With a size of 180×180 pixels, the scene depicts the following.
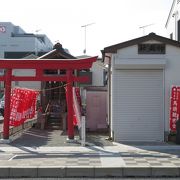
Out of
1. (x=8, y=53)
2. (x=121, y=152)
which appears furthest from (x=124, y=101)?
(x=8, y=53)

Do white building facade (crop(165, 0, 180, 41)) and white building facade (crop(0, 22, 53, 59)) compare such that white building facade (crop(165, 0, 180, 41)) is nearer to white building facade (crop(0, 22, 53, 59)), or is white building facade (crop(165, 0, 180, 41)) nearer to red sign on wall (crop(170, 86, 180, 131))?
red sign on wall (crop(170, 86, 180, 131))

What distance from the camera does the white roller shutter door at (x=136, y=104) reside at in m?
16.5

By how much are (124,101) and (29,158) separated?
17.2ft

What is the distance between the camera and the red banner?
1891 centimetres

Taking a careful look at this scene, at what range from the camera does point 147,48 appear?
16500 mm

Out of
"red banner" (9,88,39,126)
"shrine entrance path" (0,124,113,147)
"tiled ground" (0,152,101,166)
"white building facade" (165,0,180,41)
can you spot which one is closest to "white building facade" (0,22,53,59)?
"white building facade" (165,0,180,41)

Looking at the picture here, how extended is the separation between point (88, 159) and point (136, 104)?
16.0 feet

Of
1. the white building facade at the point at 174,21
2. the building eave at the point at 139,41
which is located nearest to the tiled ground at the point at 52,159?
the building eave at the point at 139,41

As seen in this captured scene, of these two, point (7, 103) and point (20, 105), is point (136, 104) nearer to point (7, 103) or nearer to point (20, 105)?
point (7, 103)

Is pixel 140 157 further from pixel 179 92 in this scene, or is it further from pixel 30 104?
pixel 30 104

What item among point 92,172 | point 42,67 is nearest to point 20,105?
point 42,67

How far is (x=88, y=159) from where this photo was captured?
40.0 feet

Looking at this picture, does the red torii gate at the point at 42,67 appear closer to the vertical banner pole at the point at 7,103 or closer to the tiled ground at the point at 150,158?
the vertical banner pole at the point at 7,103

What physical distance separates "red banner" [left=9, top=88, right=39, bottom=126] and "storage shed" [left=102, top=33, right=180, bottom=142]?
462 centimetres
